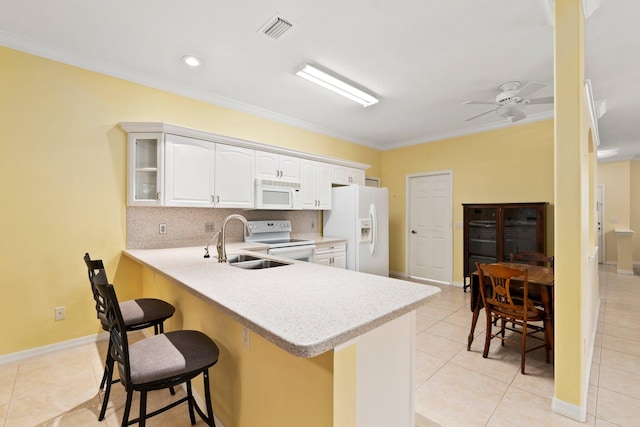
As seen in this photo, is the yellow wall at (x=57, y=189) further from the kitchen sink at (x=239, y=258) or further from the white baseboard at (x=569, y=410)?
the white baseboard at (x=569, y=410)

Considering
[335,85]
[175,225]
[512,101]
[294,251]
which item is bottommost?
[294,251]

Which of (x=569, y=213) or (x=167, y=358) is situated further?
(x=569, y=213)

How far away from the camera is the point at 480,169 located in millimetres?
4938

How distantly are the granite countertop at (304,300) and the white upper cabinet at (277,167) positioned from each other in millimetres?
2079

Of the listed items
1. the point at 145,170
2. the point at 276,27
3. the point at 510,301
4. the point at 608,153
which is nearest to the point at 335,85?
the point at 276,27

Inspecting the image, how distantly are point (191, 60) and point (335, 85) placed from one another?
5.04 ft

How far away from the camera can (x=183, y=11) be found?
86.9 inches

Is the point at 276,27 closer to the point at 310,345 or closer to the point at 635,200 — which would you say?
the point at 310,345

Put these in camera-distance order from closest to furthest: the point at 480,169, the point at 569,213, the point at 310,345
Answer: the point at 310,345 < the point at 569,213 < the point at 480,169

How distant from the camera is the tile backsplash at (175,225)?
3207mm

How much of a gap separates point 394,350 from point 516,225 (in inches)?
159

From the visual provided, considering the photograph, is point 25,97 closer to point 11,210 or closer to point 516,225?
point 11,210

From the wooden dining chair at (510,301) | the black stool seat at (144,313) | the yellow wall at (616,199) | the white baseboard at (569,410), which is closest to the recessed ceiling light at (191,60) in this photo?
the black stool seat at (144,313)

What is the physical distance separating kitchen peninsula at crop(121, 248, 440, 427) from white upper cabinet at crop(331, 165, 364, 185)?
10.3 ft
